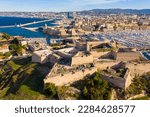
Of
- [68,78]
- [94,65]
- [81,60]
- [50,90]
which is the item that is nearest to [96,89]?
[68,78]

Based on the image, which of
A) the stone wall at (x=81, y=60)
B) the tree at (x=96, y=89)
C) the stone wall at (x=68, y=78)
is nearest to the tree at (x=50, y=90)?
the stone wall at (x=68, y=78)

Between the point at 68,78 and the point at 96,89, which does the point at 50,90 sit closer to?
the point at 68,78

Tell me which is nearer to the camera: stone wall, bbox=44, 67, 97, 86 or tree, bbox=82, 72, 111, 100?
tree, bbox=82, 72, 111, 100

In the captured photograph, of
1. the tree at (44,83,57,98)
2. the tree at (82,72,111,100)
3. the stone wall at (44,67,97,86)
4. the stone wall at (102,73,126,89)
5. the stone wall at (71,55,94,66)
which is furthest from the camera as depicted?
the stone wall at (71,55,94,66)

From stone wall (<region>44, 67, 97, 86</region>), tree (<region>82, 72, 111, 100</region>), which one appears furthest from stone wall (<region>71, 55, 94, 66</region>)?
tree (<region>82, 72, 111, 100</region>)

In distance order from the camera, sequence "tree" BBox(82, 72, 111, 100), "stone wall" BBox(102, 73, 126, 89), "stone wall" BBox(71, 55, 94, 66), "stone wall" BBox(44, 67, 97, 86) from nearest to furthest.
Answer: "tree" BBox(82, 72, 111, 100)
"stone wall" BBox(44, 67, 97, 86)
"stone wall" BBox(102, 73, 126, 89)
"stone wall" BBox(71, 55, 94, 66)

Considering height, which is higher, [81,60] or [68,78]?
[81,60]

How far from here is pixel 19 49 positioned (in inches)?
937

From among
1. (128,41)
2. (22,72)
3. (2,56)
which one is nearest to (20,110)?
(22,72)

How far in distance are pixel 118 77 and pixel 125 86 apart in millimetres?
549

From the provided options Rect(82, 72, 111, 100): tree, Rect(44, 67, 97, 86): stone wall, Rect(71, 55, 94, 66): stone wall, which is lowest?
Rect(82, 72, 111, 100): tree

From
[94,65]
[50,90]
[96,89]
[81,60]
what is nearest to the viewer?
[50,90]

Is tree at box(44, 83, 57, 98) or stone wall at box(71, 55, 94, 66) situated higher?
stone wall at box(71, 55, 94, 66)

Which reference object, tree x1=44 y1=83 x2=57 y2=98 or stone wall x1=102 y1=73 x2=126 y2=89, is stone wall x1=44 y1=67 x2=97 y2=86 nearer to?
tree x1=44 y1=83 x2=57 y2=98
